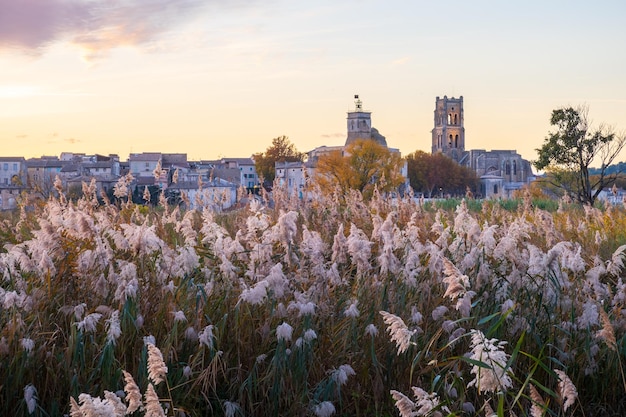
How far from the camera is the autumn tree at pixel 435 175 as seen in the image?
11594 centimetres

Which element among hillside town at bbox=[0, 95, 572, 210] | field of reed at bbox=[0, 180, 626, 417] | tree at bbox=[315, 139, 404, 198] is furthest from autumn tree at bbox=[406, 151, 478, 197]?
field of reed at bbox=[0, 180, 626, 417]

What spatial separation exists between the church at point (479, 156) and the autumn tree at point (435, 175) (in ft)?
24.7

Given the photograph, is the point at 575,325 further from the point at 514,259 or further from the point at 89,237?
the point at 89,237

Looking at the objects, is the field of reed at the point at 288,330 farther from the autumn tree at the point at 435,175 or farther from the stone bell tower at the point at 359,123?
the stone bell tower at the point at 359,123

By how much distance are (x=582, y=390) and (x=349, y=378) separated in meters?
1.49

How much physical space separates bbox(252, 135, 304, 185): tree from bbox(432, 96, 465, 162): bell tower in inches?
2560

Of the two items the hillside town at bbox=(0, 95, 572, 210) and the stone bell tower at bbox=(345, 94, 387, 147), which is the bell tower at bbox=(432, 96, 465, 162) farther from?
the stone bell tower at bbox=(345, 94, 387, 147)

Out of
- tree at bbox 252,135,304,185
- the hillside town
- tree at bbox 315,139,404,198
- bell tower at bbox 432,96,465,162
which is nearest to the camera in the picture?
tree at bbox 315,139,404,198

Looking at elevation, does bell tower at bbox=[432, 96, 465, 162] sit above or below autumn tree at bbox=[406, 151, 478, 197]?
above

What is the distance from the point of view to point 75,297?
212 inches

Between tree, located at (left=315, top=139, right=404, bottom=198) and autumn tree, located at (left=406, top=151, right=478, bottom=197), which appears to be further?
autumn tree, located at (left=406, top=151, right=478, bottom=197)

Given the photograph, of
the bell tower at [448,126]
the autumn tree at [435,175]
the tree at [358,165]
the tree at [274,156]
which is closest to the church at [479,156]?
the bell tower at [448,126]

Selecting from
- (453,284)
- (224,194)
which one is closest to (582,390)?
(453,284)

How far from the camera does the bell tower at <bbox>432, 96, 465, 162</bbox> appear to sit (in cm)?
17688
